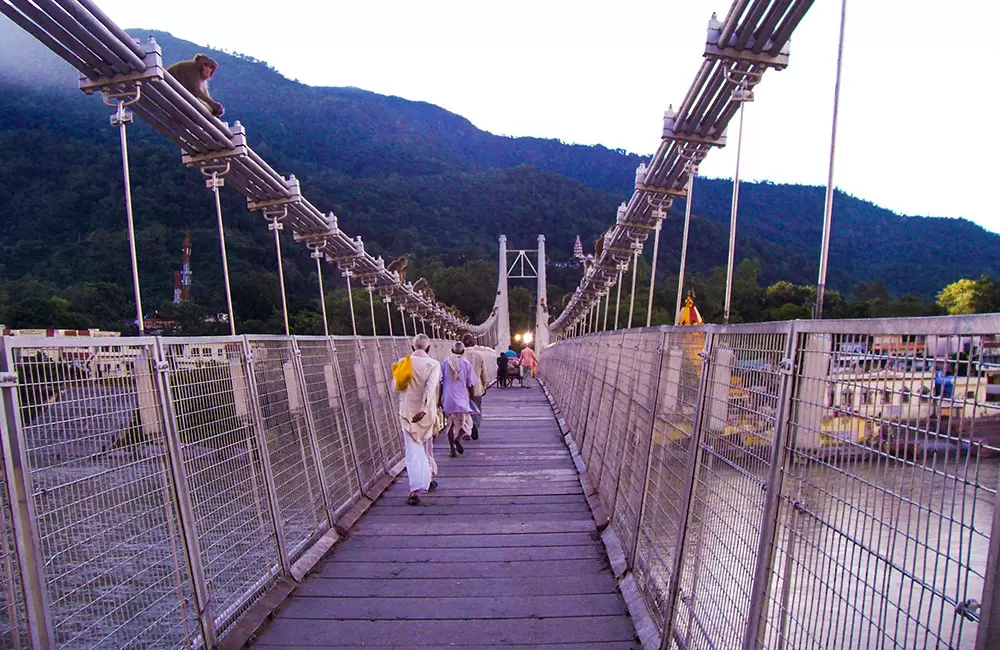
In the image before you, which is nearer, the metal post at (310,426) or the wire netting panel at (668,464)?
the wire netting panel at (668,464)

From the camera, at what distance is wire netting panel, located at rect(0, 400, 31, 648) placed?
212cm

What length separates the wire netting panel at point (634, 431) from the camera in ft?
13.6

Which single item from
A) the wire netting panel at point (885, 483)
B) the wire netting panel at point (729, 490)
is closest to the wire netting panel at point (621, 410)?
the wire netting panel at point (729, 490)

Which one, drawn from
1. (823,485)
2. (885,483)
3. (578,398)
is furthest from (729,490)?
(578,398)

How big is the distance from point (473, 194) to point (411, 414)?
3517 inches

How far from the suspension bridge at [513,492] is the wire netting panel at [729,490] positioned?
13 millimetres

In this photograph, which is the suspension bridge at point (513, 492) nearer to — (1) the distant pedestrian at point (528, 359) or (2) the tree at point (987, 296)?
(1) the distant pedestrian at point (528, 359)

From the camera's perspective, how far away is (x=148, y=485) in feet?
9.50

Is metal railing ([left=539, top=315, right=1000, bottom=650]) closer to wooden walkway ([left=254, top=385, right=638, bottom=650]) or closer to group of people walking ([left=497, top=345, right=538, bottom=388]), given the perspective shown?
wooden walkway ([left=254, top=385, right=638, bottom=650])

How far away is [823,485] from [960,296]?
37346 mm

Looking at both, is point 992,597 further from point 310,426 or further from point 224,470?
point 310,426

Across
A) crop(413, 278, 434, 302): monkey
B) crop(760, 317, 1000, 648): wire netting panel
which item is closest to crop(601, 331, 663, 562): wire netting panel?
crop(760, 317, 1000, 648): wire netting panel

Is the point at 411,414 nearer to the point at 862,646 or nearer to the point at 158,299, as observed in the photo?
the point at 862,646

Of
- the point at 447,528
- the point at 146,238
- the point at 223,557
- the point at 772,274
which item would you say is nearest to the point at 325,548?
the point at 447,528
